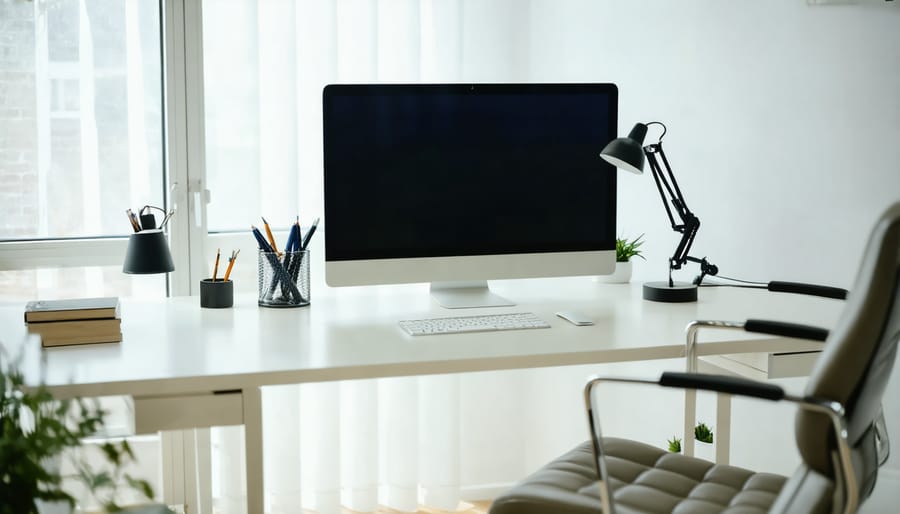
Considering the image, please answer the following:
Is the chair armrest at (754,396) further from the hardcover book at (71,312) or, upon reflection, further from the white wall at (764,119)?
the white wall at (764,119)

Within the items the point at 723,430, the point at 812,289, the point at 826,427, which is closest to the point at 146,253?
the point at 723,430

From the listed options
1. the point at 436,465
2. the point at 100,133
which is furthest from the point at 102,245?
the point at 436,465

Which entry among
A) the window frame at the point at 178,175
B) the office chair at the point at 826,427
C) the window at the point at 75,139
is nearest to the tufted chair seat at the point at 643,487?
the office chair at the point at 826,427

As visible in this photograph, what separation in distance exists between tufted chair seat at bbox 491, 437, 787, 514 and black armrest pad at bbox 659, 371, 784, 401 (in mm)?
293

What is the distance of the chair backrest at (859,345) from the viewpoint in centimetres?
131

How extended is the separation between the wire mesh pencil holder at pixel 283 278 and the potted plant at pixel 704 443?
3.70ft

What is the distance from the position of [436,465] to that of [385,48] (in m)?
1.36

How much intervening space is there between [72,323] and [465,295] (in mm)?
917

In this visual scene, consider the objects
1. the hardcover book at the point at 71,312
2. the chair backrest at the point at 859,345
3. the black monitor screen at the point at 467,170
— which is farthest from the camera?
the black monitor screen at the point at 467,170

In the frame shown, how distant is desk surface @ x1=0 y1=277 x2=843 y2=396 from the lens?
1.67 m

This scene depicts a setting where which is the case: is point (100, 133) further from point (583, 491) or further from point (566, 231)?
point (583, 491)

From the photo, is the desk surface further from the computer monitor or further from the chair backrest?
the chair backrest

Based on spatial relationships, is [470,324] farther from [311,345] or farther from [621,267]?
[621,267]

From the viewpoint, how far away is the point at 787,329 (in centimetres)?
180
